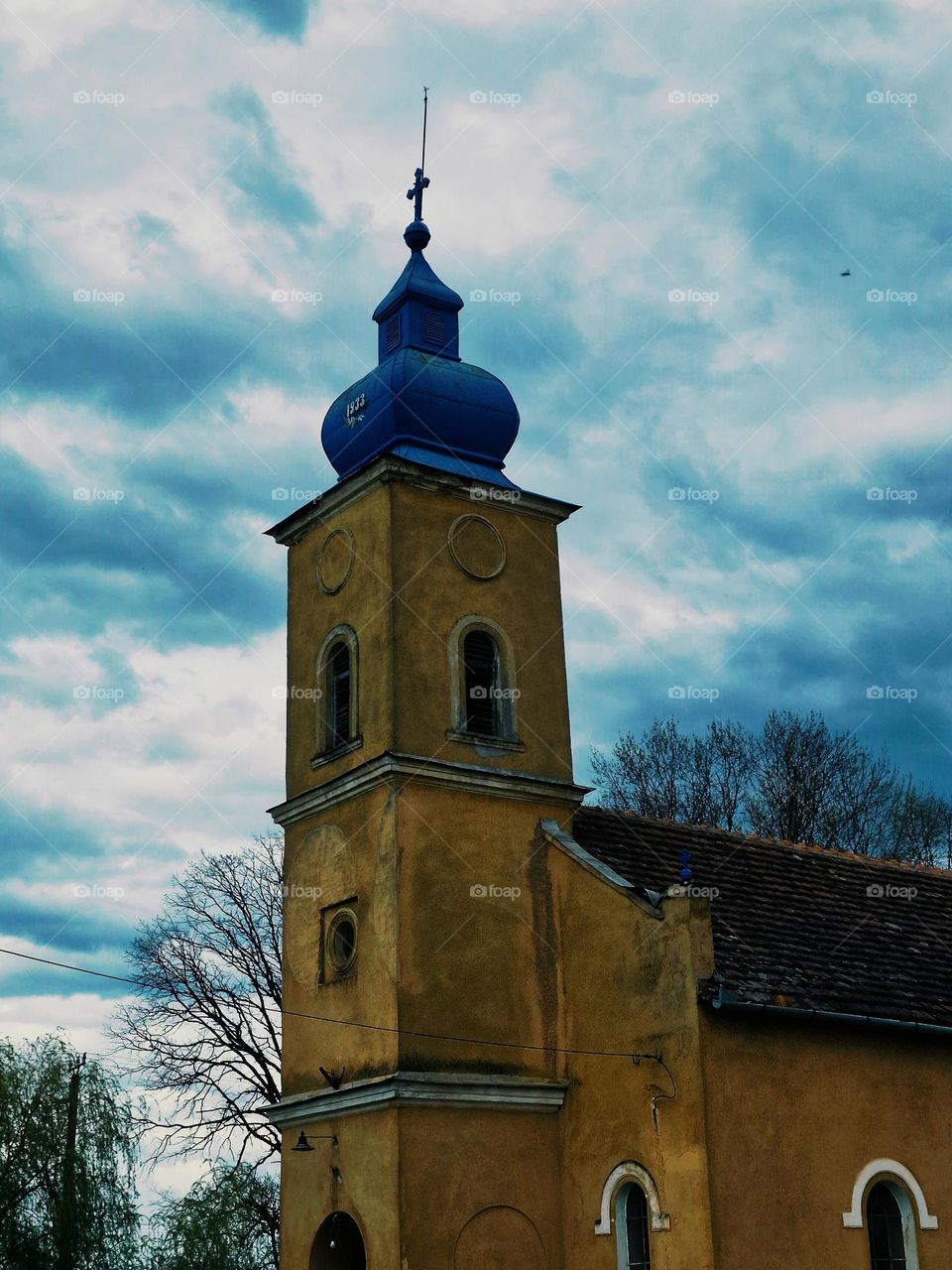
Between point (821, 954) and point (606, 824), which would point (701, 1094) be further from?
point (606, 824)

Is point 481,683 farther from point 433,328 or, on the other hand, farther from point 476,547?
point 433,328

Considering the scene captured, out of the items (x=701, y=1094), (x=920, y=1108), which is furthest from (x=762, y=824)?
(x=701, y=1094)

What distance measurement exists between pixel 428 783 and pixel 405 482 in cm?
429

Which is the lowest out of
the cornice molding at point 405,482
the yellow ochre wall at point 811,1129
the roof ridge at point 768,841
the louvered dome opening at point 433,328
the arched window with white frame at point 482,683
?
the yellow ochre wall at point 811,1129

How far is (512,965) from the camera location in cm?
1972

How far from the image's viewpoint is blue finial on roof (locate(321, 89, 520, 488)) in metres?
22.1

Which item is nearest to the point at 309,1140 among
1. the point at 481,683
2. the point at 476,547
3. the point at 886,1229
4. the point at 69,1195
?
the point at 481,683

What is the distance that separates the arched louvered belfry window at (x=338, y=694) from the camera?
→ 70.1ft

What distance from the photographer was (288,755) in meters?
22.4

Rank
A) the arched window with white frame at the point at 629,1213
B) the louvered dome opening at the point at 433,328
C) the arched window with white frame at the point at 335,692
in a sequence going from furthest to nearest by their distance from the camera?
the louvered dome opening at the point at 433,328 < the arched window with white frame at the point at 335,692 < the arched window with white frame at the point at 629,1213

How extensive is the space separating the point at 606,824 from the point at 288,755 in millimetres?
4797

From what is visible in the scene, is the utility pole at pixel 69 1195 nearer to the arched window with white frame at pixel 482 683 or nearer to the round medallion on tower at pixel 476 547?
the arched window with white frame at pixel 482 683

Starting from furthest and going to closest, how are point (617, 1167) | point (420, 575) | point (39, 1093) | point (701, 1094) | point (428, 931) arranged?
point (39, 1093) → point (420, 575) → point (428, 931) → point (617, 1167) → point (701, 1094)

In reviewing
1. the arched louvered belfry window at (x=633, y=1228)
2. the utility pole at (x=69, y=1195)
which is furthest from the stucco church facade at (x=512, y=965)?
the utility pole at (x=69, y=1195)
